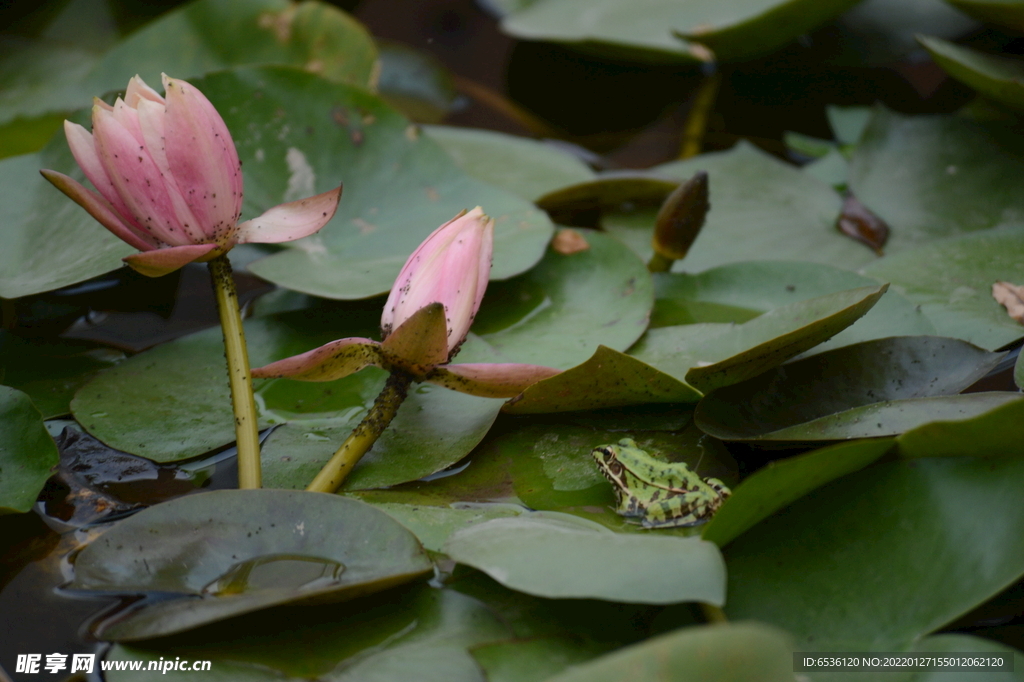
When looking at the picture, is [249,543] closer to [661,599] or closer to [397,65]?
[661,599]

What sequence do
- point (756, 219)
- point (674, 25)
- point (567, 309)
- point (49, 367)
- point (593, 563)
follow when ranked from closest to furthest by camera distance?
point (593, 563), point (49, 367), point (567, 309), point (756, 219), point (674, 25)

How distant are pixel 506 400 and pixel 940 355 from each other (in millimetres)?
791

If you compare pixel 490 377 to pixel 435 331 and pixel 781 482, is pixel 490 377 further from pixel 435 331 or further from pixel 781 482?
pixel 781 482

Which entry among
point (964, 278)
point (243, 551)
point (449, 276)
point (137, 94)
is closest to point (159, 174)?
point (137, 94)

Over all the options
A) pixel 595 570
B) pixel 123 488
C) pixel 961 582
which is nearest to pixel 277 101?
pixel 123 488

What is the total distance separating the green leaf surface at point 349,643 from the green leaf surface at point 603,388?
380 mm

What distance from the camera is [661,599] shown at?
2.69ft

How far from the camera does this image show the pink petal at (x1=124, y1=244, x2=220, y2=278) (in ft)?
3.53

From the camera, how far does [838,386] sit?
1.27m

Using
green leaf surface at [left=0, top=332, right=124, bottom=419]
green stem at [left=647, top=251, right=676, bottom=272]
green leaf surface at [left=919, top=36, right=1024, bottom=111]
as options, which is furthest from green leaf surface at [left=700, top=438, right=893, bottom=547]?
green leaf surface at [left=919, top=36, right=1024, bottom=111]

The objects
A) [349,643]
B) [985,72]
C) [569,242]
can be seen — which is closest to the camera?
[349,643]

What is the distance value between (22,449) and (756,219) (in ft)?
6.13

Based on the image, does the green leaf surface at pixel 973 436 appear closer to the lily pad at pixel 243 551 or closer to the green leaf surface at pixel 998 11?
the lily pad at pixel 243 551

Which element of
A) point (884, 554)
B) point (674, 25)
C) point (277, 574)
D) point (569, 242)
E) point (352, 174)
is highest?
point (674, 25)
